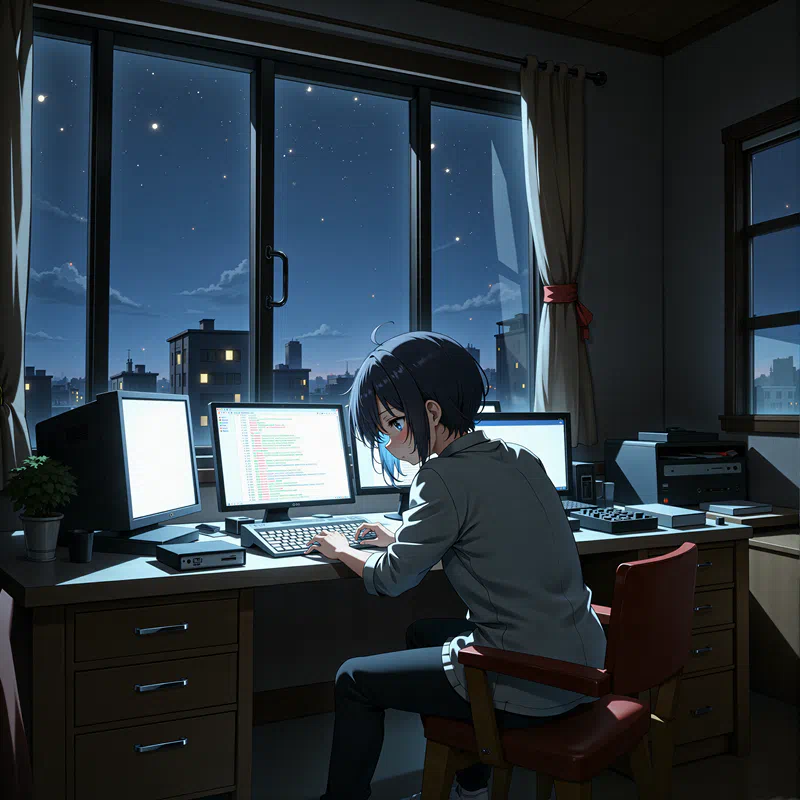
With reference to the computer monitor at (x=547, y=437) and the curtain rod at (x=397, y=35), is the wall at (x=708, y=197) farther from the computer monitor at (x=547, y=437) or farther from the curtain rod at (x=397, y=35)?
the computer monitor at (x=547, y=437)

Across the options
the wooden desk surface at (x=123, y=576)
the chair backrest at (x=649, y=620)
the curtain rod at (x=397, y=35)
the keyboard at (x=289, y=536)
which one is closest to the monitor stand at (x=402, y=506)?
the keyboard at (x=289, y=536)

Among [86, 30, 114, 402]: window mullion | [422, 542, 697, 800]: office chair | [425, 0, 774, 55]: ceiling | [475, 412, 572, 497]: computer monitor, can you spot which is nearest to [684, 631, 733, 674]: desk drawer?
[475, 412, 572, 497]: computer monitor

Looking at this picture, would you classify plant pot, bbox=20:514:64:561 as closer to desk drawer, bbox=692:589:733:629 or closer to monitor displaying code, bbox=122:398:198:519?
monitor displaying code, bbox=122:398:198:519

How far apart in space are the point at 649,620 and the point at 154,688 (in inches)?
42.5

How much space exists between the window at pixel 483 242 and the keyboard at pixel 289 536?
1254 millimetres

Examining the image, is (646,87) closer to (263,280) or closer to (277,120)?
(277,120)

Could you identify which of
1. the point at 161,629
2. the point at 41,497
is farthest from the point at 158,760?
the point at 41,497

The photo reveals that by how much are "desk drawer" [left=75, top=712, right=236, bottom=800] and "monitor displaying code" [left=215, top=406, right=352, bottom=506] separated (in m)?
0.66

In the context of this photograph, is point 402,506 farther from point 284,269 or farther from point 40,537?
point 40,537

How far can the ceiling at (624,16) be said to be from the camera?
3.08 metres

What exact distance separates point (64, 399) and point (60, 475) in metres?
0.82

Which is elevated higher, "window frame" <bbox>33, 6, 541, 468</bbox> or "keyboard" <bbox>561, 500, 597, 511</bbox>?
"window frame" <bbox>33, 6, 541, 468</bbox>

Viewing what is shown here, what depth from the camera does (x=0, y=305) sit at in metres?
2.17

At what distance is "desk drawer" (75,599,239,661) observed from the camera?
1568 mm
